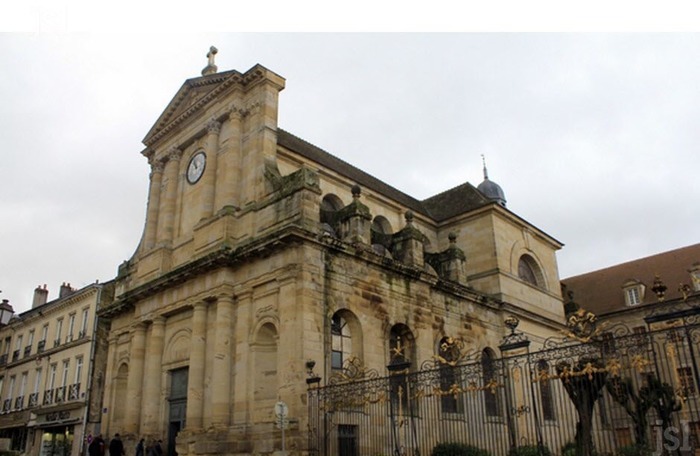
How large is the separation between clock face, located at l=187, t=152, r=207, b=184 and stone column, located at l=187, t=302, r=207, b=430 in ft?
A: 17.4

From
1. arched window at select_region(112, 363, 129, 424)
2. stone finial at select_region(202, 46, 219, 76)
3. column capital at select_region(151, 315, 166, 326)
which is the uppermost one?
stone finial at select_region(202, 46, 219, 76)

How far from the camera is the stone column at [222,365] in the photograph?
1613cm

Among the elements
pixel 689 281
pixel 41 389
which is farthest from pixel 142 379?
pixel 689 281

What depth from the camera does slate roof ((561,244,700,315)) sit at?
33.0m

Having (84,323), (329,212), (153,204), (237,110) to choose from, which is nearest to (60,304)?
(84,323)

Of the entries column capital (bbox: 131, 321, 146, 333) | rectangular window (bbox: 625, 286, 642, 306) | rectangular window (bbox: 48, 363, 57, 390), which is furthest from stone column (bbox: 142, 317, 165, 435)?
rectangular window (bbox: 625, 286, 642, 306)

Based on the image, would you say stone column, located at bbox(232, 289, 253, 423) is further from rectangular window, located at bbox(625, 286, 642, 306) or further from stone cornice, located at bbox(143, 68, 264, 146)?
rectangular window, located at bbox(625, 286, 642, 306)

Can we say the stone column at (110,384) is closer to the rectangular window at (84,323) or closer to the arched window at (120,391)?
the arched window at (120,391)

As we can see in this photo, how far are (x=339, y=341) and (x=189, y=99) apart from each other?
11266 millimetres

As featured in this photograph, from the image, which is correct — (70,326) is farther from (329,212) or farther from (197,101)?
(329,212)

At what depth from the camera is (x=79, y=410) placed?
82.3ft

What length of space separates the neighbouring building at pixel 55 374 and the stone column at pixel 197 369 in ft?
30.0

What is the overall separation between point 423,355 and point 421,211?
912 cm

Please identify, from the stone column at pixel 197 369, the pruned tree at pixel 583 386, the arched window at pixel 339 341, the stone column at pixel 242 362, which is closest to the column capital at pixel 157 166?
the stone column at pixel 197 369
